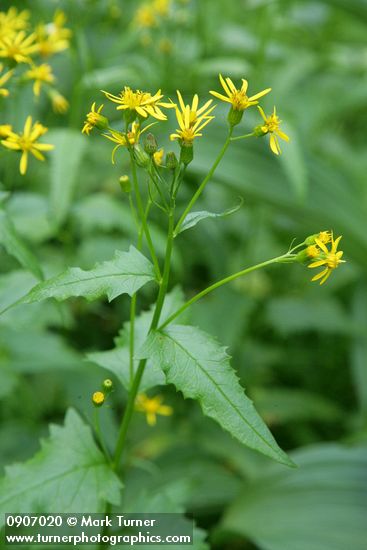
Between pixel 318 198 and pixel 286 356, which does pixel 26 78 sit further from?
pixel 286 356

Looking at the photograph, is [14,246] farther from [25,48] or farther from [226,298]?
[226,298]

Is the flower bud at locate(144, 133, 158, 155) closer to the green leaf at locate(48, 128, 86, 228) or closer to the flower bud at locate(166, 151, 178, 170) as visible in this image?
the flower bud at locate(166, 151, 178, 170)

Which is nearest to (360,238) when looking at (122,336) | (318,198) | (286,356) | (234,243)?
(318,198)

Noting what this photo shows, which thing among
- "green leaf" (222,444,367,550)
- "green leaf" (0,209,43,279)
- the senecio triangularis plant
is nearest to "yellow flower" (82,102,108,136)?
the senecio triangularis plant

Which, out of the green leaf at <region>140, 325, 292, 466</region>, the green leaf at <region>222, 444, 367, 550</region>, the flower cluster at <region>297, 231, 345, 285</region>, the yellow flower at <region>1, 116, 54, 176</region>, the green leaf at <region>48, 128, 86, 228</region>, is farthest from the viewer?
the green leaf at <region>48, 128, 86, 228</region>

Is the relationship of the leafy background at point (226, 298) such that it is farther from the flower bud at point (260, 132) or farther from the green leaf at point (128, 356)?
the flower bud at point (260, 132)

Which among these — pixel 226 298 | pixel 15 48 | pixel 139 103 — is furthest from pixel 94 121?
pixel 226 298

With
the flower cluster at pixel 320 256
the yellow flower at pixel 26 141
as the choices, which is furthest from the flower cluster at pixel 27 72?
the flower cluster at pixel 320 256
